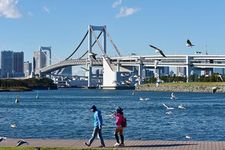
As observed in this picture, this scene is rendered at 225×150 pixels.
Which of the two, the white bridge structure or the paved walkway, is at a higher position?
the white bridge structure

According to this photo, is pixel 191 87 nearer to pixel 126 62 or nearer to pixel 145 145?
pixel 126 62

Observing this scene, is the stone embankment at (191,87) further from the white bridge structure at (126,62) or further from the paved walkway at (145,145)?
the paved walkway at (145,145)

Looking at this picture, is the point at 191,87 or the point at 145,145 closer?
the point at 145,145

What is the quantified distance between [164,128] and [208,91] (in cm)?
9528

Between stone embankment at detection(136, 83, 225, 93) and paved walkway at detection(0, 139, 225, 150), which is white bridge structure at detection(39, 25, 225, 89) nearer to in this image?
stone embankment at detection(136, 83, 225, 93)

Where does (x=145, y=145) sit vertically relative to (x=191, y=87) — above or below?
below

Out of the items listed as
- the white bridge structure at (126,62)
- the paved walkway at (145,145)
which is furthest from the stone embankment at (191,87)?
the paved walkway at (145,145)

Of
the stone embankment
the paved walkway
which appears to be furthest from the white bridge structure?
the paved walkway

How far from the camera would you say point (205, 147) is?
52.0 ft

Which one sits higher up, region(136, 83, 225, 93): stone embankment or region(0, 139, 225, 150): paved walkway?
region(136, 83, 225, 93): stone embankment

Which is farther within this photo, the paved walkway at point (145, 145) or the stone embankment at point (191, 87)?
the stone embankment at point (191, 87)

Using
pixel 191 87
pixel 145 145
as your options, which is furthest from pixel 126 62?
pixel 145 145

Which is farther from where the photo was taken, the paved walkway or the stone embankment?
the stone embankment

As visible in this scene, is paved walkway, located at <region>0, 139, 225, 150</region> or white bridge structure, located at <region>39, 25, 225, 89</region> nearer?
Answer: paved walkway, located at <region>0, 139, 225, 150</region>
